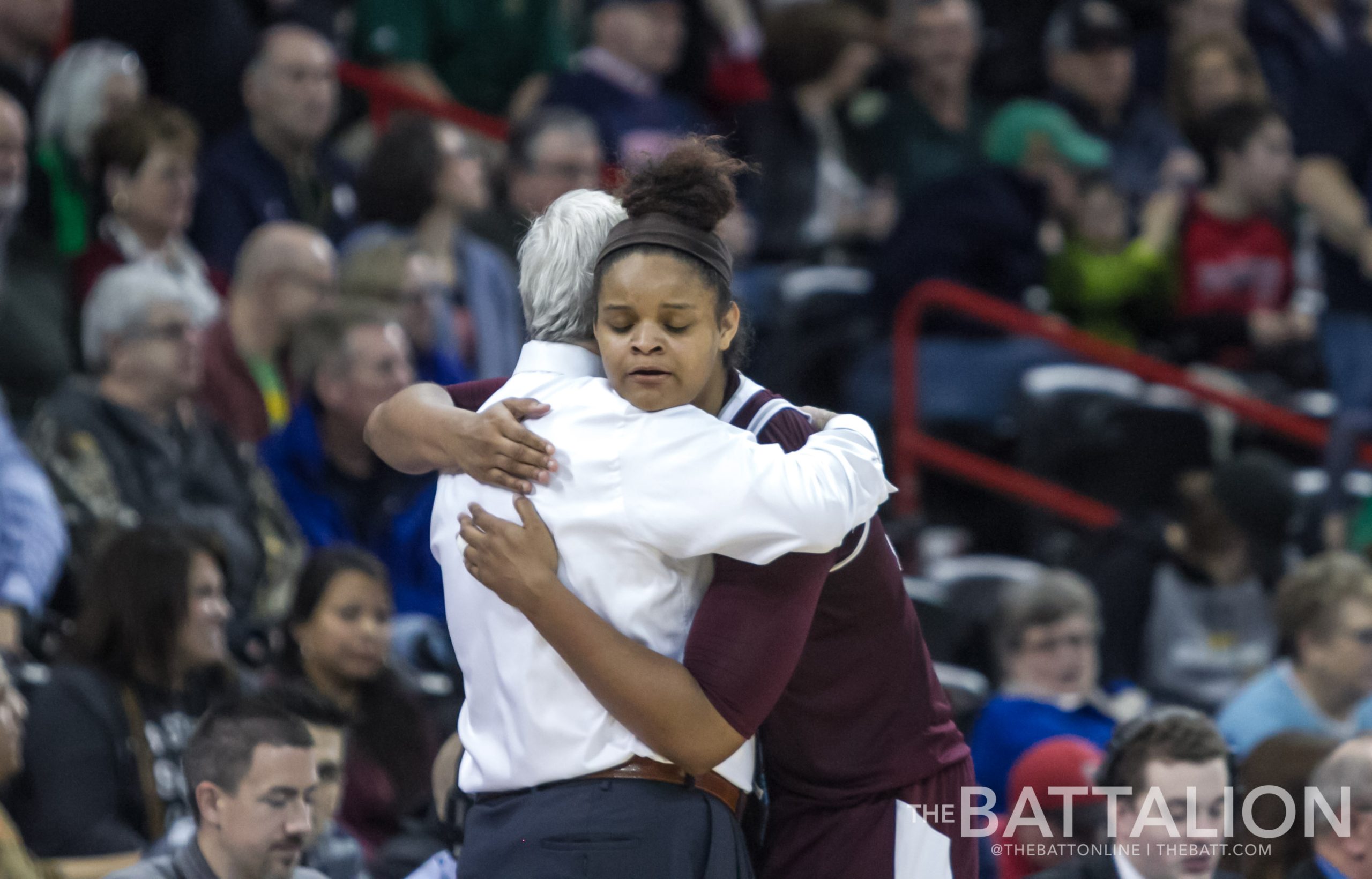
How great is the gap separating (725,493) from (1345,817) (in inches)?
73.1

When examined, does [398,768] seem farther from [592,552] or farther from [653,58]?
[653,58]

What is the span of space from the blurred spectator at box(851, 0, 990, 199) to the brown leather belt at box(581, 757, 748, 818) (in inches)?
212

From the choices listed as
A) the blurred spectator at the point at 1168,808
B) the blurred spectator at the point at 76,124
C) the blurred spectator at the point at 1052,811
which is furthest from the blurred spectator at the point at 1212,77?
the blurred spectator at the point at 1168,808

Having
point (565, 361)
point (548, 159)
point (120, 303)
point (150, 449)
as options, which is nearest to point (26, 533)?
point (150, 449)

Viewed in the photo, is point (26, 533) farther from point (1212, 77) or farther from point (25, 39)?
point (1212, 77)

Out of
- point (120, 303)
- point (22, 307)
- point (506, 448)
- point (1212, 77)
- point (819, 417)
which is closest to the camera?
point (506, 448)

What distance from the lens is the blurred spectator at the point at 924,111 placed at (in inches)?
305

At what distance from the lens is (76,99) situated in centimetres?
626

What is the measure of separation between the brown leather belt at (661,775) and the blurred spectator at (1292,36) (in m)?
7.05

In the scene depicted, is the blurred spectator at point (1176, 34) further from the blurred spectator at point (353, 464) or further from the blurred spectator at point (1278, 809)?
the blurred spectator at point (1278, 809)

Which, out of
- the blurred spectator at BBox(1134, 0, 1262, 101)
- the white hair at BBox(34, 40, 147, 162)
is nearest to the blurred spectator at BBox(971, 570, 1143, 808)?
the white hair at BBox(34, 40, 147, 162)

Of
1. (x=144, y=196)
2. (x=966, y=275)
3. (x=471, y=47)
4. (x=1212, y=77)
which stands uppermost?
(x=471, y=47)

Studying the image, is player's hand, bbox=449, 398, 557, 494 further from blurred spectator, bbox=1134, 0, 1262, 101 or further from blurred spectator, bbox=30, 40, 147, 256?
blurred spectator, bbox=1134, 0, 1262, 101

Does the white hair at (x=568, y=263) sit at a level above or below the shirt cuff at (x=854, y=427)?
above
